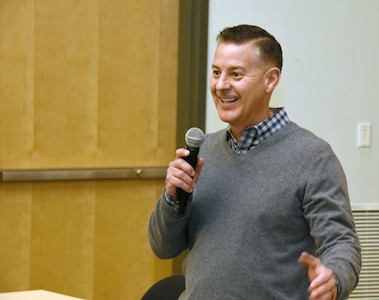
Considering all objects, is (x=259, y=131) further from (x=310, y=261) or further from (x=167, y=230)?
(x=310, y=261)

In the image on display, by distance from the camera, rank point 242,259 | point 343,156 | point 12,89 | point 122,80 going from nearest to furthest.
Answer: point 242,259 < point 12,89 < point 122,80 < point 343,156

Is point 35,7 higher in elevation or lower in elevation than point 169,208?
higher

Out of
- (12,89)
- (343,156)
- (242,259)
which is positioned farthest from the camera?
(343,156)

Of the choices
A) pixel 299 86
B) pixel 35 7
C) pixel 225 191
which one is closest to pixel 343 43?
pixel 299 86

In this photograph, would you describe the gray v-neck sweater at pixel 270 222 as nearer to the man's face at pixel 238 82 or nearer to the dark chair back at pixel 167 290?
the man's face at pixel 238 82

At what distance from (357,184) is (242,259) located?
2060mm

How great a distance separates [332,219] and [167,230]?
0.48m

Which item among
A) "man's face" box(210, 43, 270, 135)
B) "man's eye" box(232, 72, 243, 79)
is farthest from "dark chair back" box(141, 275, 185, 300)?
"man's eye" box(232, 72, 243, 79)

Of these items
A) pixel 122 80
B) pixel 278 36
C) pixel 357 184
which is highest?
pixel 278 36

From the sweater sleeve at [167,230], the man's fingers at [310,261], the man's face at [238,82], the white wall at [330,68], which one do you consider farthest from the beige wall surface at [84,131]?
the man's fingers at [310,261]

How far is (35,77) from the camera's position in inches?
137

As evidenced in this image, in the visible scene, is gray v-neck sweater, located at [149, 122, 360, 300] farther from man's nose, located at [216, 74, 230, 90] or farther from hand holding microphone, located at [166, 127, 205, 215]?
man's nose, located at [216, 74, 230, 90]

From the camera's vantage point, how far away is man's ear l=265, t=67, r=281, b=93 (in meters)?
2.15

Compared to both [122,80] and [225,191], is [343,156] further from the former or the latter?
[225,191]
